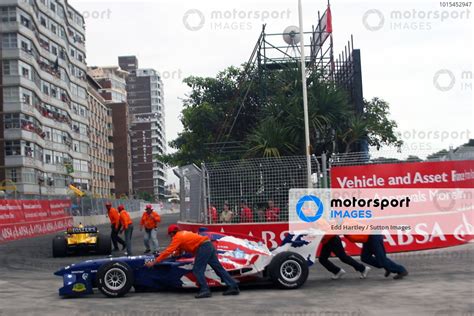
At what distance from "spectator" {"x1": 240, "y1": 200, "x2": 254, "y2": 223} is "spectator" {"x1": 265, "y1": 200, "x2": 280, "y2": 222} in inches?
16.7

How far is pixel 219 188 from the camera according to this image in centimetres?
1598

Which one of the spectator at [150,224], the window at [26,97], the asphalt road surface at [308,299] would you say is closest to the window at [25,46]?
the window at [26,97]

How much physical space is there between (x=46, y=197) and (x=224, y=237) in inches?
1095

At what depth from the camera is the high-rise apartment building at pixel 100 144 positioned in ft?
307

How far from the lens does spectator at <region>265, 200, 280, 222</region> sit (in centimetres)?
1531

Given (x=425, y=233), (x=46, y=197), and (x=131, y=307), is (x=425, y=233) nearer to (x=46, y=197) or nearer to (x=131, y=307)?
(x=131, y=307)

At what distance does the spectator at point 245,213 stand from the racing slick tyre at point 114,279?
5968 mm

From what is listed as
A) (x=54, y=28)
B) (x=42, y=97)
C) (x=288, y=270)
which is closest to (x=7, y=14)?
(x=42, y=97)

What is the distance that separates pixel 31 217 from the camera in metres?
32.0

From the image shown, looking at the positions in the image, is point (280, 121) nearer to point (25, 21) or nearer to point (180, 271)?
point (180, 271)

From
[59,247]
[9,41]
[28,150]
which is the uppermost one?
[9,41]

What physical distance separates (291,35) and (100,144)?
250 ft

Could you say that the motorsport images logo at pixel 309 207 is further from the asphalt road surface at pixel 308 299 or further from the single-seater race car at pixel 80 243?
the single-seater race car at pixel 80 243

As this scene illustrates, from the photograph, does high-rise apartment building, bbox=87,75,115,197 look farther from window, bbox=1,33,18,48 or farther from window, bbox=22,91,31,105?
window, bbox=1,33,18,48
